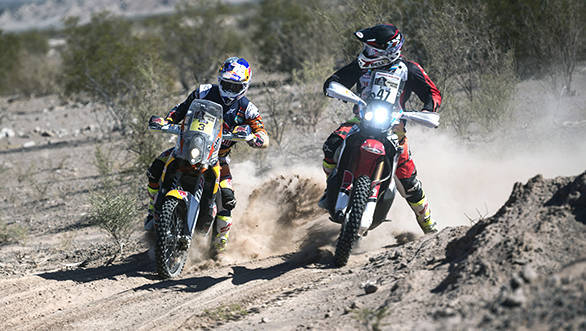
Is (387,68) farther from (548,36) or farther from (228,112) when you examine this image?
(548,36)

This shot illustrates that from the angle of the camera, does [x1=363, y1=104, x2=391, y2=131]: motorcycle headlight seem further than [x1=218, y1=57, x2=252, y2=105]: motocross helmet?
No

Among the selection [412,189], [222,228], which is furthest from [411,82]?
[222,228]

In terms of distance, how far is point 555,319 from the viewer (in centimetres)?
368

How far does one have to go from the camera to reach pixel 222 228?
7.84 m

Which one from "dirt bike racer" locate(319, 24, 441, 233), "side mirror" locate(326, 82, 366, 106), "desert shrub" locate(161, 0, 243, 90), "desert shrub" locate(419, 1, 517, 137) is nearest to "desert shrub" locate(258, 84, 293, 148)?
"desert shrub" locate(419, 1, 517, 137)

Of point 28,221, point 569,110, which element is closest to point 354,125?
point 28,221

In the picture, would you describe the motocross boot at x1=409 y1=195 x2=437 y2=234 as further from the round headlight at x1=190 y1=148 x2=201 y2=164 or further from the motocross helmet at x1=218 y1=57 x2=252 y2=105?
the round headlight at x1=190 y1=148 x2=201 y2=164

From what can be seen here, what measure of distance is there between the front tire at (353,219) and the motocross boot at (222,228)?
1.57 m

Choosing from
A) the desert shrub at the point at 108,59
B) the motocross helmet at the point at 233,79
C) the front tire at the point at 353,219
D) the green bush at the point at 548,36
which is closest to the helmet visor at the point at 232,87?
the motocross helmet at the point at 233,79

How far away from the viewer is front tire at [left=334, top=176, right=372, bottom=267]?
21.6ft

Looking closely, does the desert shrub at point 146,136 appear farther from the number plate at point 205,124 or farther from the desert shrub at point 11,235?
the number plate at point 205,124

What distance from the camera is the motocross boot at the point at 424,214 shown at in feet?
25.2

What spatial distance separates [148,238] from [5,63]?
100ft

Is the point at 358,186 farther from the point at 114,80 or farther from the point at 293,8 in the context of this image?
the point at 293,8
